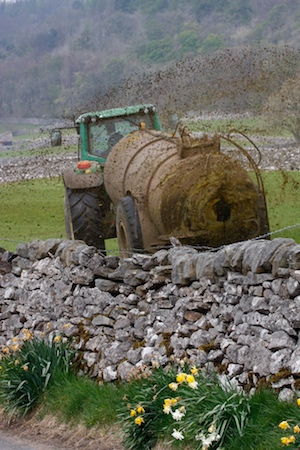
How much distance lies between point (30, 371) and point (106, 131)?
845 centimetres

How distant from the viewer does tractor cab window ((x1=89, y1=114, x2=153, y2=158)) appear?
1761cm

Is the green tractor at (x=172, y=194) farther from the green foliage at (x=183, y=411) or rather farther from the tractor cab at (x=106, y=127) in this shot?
the green foliage at (x=183, y=411)

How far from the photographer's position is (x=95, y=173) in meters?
16.3

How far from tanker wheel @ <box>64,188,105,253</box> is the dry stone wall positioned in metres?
4.00

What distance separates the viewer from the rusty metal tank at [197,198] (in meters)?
13.1

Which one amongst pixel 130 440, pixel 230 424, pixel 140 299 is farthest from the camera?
pixel 140 299

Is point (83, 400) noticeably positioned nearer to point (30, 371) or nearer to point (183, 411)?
point (30, 371)

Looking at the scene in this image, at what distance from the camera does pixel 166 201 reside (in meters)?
13.3

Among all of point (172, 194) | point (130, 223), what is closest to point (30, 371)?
point (172, 194)

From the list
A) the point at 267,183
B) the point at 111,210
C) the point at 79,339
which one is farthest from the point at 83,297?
the point at 267,183

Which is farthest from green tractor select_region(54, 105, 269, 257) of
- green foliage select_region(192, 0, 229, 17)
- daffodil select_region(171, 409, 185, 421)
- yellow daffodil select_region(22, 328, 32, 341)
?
green foliage select_region(192, 0, 229, 17)

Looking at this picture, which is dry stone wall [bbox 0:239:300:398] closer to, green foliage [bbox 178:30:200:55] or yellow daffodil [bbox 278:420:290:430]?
yellow daffodil [bbox 278:420:290:430]

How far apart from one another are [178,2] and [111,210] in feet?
515

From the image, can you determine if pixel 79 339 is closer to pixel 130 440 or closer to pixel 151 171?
pixel 130 440
